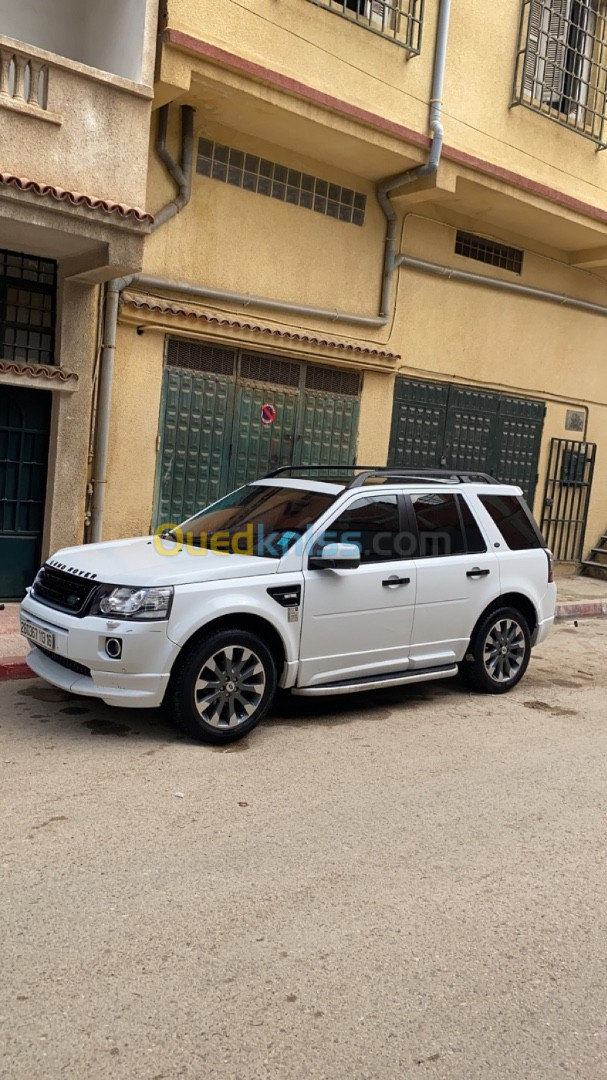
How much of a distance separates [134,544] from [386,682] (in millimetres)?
2144

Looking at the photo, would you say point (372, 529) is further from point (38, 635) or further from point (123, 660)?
point (38, 635)

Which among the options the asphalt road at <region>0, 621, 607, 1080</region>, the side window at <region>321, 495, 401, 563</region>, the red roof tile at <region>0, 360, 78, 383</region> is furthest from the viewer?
the red roof tile at <region>0, 360, 78, 383</region>

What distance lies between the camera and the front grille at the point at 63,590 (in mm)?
5633

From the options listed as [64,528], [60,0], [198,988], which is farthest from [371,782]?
[60,0]

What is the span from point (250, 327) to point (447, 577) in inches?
199

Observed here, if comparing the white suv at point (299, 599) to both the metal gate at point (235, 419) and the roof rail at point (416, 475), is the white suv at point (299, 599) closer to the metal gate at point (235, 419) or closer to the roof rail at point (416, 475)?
the roof rail at point (416, 475)

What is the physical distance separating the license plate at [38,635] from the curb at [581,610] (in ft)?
26.2

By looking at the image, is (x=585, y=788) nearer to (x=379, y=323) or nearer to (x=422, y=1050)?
(x=422, y=1050)

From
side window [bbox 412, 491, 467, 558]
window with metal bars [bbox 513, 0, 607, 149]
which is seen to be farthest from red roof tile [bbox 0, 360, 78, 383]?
window with metal bars [bbox 513, 0, 607, 149]

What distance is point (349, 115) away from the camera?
10234 millimetres

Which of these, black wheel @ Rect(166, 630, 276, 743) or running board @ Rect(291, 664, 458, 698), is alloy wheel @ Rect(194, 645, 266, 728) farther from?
running board @ Rect(291, 664, 458, 698)

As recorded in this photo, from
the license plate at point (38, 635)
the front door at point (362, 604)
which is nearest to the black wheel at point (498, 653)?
the front door at point (362, 604)

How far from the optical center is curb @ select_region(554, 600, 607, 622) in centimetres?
1217

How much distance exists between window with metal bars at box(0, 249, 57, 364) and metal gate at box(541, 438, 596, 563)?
894 centimetres
